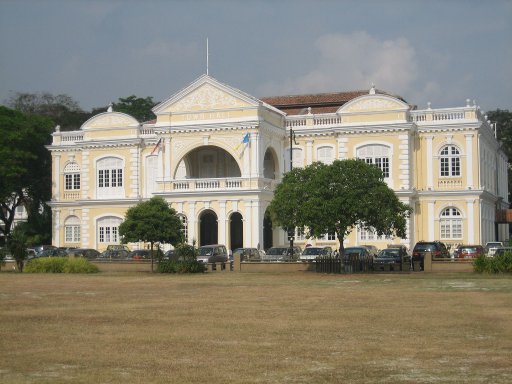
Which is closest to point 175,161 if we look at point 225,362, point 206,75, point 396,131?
point 206,75

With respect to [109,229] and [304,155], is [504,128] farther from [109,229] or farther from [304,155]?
[109,229]

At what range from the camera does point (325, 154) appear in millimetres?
61719

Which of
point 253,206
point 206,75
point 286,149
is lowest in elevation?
point 253,206

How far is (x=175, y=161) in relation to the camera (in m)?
60.2

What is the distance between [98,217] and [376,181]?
2837 cm

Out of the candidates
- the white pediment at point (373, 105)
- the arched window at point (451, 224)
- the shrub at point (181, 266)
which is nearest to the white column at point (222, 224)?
the white pediment at point (373, 105)

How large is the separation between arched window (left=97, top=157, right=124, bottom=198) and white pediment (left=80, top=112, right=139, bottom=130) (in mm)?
2498

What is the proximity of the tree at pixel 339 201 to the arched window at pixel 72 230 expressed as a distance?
27.5m

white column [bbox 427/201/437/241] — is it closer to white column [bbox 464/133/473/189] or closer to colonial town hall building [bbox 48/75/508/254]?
colonial town hall building [bbox 48/75/508/254]

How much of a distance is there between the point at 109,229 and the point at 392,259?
2721cm

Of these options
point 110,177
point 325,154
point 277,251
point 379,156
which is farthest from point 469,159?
point 110,177

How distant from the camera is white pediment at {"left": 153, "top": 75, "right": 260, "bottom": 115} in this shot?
58.7 m

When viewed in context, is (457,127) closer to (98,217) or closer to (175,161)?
(175,161)

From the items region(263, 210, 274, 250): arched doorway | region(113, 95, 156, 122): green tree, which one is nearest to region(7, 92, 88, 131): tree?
region(113, 95, 156, 122): green tree
